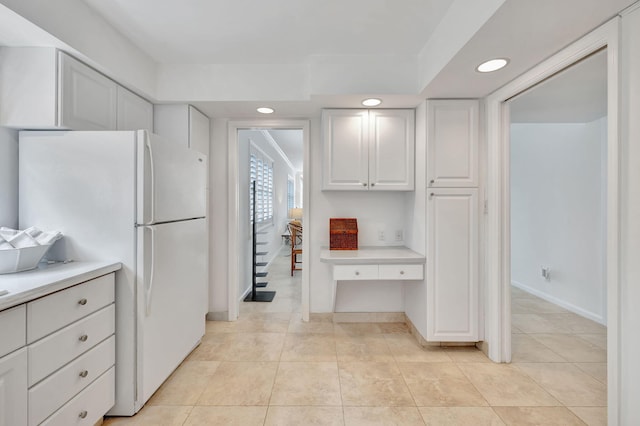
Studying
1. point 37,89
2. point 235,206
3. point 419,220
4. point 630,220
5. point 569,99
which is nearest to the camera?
point 630,220

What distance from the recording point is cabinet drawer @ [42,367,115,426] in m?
1.39

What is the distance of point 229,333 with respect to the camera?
9.66 feet

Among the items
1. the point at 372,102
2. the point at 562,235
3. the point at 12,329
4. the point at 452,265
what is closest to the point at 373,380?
the point at 452,265

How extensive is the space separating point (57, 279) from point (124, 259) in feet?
1.33

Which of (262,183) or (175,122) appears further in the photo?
(262,183)

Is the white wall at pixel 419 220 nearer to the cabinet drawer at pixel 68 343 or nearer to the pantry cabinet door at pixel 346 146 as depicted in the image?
the pantry cabinet door at pixel 346 146

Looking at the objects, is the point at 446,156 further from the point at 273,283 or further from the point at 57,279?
the point at 273,283

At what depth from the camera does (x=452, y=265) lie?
253cm

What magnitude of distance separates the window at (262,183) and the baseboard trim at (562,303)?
13.1ft

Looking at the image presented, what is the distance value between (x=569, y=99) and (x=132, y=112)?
383 centimetres

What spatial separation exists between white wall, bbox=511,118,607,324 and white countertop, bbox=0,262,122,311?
440 cm

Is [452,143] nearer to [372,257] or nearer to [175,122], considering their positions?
[372,257]

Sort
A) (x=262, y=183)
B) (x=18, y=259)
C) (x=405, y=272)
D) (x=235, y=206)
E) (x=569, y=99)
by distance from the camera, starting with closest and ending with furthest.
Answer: (x=18, y=259) → (x=405, y=272) → (x=569, y=99) → (x=235, y=206) → (x=262, y=183)

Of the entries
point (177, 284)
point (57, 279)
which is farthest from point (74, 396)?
point (177, 284)
